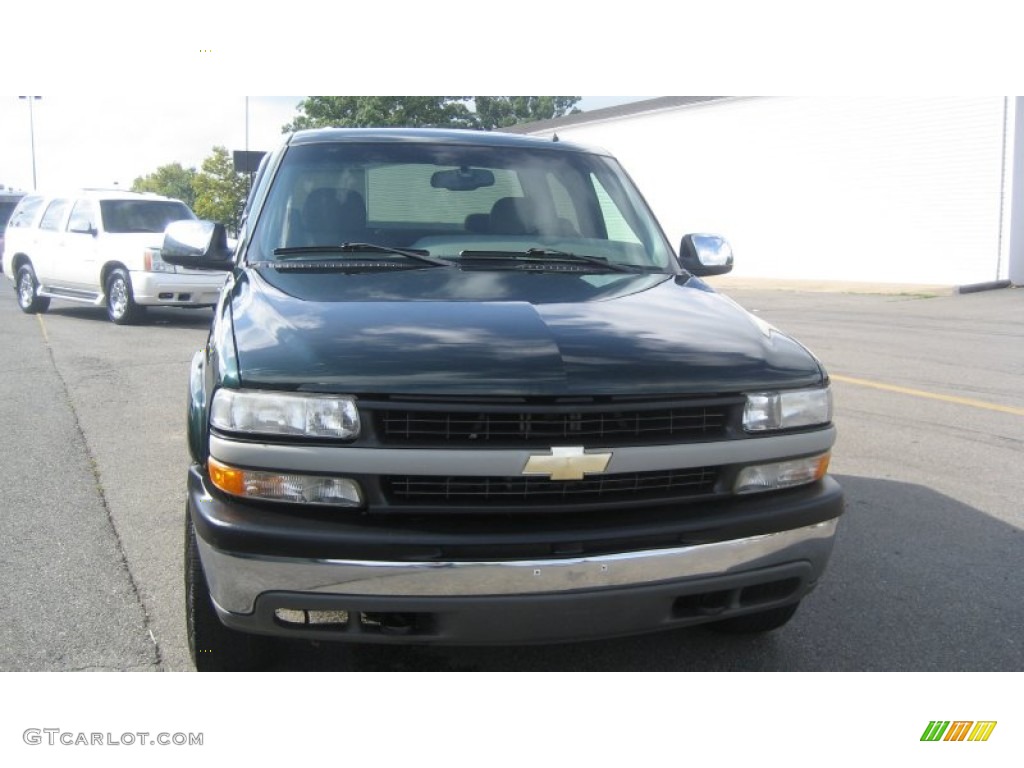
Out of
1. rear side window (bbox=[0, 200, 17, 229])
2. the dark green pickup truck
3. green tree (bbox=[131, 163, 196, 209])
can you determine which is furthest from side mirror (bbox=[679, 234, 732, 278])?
green tree (bbox=[131, 163, 196, 209])

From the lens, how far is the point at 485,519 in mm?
2678

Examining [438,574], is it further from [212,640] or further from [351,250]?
[351,250]

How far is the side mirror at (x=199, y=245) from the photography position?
423 cm

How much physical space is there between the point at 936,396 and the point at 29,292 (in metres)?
13.9

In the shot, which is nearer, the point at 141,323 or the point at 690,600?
the point at 690,600

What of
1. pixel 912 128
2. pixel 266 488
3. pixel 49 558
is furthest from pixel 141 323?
pixel 912 128

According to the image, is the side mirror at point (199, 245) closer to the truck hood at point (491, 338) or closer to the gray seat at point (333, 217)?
the gray seat at point (333, 217)

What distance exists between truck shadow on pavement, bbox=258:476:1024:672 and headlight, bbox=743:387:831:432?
0.91 m

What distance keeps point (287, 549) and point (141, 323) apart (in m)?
12.6

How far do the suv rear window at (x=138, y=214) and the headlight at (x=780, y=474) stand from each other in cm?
1296

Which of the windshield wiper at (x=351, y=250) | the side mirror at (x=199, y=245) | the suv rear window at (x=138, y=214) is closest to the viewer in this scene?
the windshield wiper at (x=351, y=250)

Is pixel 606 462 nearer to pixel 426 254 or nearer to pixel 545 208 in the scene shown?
pixel 426 254

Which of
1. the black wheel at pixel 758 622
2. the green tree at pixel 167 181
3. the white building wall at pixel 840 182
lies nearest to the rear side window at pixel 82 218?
the white building wall at pixel 840 182
